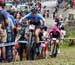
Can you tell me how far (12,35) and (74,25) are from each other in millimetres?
17491

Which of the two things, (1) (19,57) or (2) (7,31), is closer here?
(2) (7,31)

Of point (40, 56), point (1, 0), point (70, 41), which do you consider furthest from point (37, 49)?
point (70, 41)

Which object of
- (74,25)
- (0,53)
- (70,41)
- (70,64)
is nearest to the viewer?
(70,64)

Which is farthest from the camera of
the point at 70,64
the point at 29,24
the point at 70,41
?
the point at 70,41

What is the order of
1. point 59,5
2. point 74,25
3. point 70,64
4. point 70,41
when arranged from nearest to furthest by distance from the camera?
point 70,64 → point 70,41 → point 74,25 → point 59,5

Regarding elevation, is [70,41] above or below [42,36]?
below

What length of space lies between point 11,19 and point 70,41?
9.74 m

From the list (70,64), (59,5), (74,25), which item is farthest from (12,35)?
(59,5)

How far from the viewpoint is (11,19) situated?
520 inches

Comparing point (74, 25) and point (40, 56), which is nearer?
point (40, 56)

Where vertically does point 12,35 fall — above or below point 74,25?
above

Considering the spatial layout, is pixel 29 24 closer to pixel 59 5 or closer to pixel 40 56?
pixel 40 56

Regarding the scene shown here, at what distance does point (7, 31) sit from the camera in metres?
12.9

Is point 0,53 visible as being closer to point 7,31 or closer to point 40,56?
point 7,31
